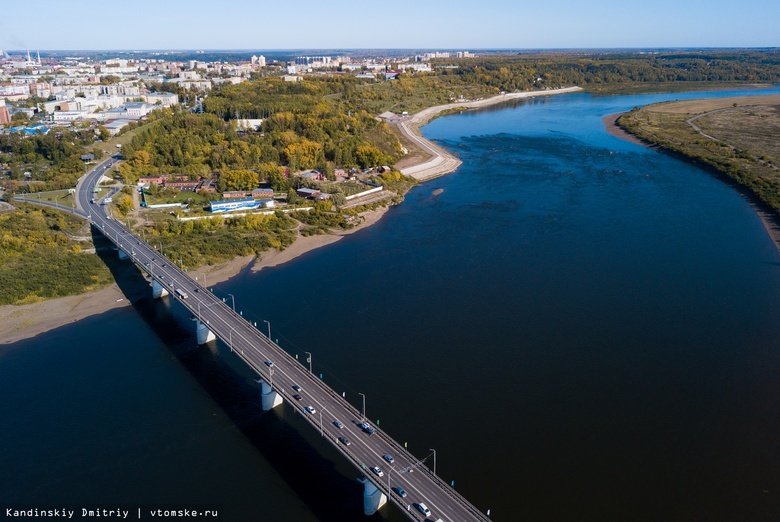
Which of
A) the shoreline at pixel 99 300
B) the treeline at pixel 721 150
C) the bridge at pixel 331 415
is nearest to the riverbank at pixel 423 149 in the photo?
the shoreline at pixel 99 300

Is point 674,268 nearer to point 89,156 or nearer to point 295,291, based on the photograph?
point 295,291

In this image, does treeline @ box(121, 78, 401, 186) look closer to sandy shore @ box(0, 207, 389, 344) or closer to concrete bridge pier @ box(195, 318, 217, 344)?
sandy shore @ box(0, 207, 389, 344)

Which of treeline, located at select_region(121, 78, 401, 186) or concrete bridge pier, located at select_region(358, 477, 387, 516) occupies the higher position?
treeline, located at select_region(121, 78, 401, 186)

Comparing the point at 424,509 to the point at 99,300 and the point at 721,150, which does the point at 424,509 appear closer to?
the point at 99,300

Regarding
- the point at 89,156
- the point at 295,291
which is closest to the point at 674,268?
the point at 295,291

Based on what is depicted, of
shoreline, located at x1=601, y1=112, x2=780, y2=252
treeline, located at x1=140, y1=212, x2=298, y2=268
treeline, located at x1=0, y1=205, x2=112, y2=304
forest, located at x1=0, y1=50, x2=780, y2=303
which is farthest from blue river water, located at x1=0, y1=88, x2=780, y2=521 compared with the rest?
forest, located at x1=0, y1=50, x2=780, y2=303

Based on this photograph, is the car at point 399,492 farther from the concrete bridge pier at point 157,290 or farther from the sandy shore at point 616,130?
the sandy shore at point 616,130

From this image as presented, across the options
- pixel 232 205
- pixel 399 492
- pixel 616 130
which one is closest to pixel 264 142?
pixel 232 205
